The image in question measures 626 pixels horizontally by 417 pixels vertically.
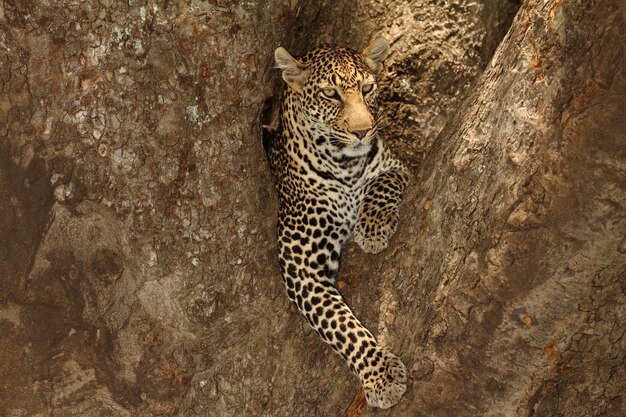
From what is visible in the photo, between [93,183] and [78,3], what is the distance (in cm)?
88

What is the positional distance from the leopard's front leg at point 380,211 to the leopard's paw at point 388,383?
65cm

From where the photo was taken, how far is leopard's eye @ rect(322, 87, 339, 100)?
4988mm

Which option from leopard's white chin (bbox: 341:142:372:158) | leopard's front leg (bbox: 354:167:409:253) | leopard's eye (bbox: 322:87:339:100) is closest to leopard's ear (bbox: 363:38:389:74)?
leopard's eye (bbox: 322:87:339:100)

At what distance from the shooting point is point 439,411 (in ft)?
13.9

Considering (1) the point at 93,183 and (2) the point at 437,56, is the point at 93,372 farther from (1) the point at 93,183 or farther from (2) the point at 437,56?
(2) the point at 437,56

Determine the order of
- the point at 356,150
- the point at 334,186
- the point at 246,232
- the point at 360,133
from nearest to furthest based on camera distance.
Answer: the point at 246,232 → the point at 360,133 → the point at 356,150 → the point at 334,186

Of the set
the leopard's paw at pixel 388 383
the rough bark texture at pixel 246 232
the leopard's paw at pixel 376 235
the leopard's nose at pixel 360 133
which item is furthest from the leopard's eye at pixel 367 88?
the leopard's paw at pixel 388 383

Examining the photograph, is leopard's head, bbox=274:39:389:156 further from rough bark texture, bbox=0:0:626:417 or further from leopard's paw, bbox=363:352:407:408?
leopard's paw, bbox=363:352:407:408

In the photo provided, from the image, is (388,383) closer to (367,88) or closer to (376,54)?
(367,88)

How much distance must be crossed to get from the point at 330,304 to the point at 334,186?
0.86 m

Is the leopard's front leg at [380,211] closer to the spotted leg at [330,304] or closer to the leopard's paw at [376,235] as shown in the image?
the leopard's paw at [376,235]

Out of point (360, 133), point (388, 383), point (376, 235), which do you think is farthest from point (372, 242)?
point (388, 383)

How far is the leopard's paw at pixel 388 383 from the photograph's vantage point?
14.3 feet

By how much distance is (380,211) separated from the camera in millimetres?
5059
